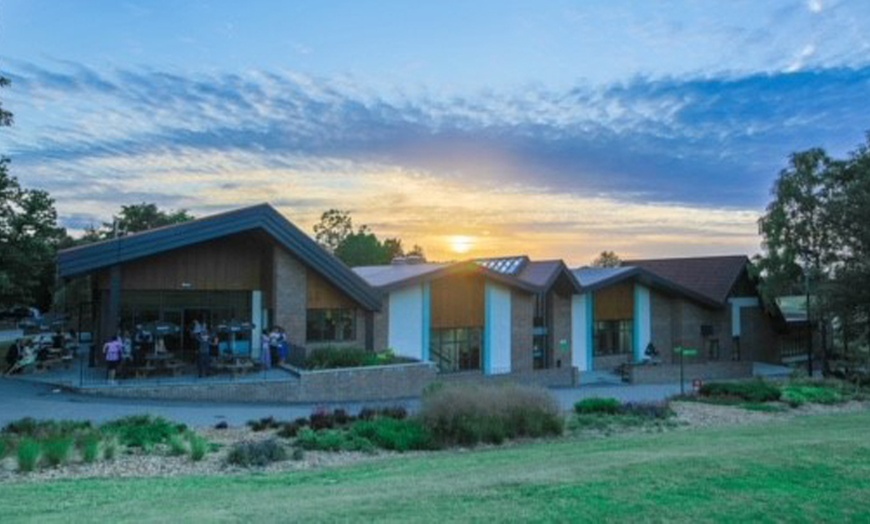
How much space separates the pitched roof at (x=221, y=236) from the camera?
2678 centimetres

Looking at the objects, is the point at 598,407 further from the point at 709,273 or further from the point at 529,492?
the point at 709,273

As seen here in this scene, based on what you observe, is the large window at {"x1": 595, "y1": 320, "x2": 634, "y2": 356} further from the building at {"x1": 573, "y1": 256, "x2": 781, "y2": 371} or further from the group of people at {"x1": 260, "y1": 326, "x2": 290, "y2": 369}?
the group of people at {"x1": 260, "y1": 326, "x2": 290, "y2": 369}

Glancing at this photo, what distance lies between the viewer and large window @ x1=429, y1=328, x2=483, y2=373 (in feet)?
123

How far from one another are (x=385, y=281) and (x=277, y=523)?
95.5 ft

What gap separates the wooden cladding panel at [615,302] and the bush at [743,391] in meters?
18.5

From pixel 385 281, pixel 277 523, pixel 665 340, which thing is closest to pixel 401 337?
pixel 385 281

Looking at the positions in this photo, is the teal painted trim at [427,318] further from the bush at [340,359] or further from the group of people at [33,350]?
the group of people at [33,350]

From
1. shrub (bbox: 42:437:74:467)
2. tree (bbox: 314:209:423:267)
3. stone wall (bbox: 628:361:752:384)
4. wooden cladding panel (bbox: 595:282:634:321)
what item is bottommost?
stone wall (bbox: 628:361:752:384)

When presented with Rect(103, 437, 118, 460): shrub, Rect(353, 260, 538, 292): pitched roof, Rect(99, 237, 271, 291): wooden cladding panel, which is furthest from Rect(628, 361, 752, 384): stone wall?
Rect(103, 437, 118, 460): shrub

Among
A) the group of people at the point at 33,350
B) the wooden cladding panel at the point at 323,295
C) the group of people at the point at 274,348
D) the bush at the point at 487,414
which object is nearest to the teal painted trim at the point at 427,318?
the wooden cladding panel at the point at 323,295

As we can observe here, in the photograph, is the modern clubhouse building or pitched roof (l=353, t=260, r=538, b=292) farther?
pitched roof (l=353, t=260, r=538, b=292)

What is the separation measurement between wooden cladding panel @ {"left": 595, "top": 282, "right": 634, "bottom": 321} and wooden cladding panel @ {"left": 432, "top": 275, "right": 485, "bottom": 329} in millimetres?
9190

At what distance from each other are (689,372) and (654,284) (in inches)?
252

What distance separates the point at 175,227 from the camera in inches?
1126
